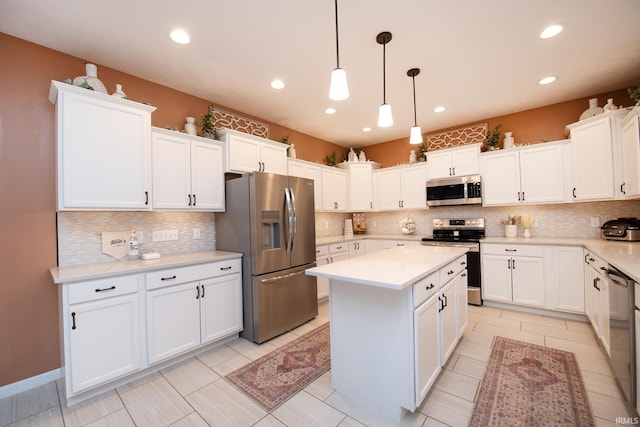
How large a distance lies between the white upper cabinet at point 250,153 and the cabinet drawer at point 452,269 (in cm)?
242

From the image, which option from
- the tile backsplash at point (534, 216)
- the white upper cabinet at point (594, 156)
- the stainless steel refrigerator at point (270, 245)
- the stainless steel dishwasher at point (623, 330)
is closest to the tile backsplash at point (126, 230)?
the stainless steel refrigerator at point (270, 245)

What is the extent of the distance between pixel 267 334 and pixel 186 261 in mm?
1131

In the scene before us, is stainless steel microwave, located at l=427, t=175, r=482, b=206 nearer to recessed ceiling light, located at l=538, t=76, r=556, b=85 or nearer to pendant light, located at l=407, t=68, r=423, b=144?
recessed ceiling light, located at l=538, t=76, r=556, b=85

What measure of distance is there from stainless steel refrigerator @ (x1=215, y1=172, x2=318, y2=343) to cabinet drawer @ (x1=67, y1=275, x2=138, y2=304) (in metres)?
1.03

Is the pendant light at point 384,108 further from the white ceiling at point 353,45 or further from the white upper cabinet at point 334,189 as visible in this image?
the white upper cabinet at point 334,189

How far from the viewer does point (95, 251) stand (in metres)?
2.42

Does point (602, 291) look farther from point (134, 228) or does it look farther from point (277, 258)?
point (134, 228)

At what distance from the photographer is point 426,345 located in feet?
5.82

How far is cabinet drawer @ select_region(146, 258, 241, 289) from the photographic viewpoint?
7.48ft

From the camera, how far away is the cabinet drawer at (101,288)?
189cm

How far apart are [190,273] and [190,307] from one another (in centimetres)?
32

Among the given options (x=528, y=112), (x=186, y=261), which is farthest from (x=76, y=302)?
(x=528, y=112)

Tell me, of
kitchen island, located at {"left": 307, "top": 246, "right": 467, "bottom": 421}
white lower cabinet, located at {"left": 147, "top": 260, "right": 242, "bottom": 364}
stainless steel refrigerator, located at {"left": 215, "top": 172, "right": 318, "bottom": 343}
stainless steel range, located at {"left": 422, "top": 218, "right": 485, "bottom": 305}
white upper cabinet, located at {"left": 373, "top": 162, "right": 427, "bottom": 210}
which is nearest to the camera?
kitchen island, located at {"left": 307, "top": 246, "right": 467, "bottom": 421}

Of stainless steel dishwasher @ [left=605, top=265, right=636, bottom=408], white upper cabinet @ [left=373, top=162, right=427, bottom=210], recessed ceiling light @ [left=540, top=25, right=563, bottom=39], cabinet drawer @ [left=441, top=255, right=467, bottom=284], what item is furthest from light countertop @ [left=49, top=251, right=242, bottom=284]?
recessed ceiling light @ [left=540, top=25, right=563, bottom=39]
